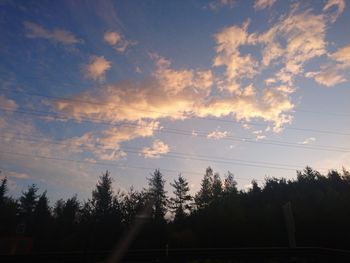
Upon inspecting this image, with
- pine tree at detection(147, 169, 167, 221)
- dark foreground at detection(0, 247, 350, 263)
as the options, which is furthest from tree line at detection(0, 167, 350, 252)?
dark foreground at detection(0, 247, 350, 263)

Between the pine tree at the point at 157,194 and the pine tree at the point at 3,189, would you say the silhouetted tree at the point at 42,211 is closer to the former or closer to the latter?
the pine tree at the point at 3,189

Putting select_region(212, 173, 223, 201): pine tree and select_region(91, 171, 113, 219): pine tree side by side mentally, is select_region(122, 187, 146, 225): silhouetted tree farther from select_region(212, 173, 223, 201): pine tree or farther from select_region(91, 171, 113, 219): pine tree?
select_region(212, 173, 223, 201): pine tree

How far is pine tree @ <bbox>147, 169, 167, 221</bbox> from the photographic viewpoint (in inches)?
2611

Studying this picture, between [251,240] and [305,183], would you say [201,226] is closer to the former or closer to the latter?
[251,240]

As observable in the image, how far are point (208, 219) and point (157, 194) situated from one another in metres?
25.0

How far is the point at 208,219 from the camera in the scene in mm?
50219

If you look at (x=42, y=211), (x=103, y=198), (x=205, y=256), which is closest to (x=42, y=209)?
(x=42, y=211)

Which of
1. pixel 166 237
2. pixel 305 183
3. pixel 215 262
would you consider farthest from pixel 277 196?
pixel 215 262

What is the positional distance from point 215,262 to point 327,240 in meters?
36.0

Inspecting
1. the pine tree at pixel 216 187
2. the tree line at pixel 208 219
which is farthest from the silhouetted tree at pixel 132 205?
the pine tree at pixel 216 187

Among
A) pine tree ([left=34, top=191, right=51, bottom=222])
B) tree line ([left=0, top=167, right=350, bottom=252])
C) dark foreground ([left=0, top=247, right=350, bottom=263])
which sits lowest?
Result: dark foreground ([left=0, top=247, right=350, bottom=263])

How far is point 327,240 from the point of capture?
1647 inches

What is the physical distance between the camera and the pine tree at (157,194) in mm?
66325

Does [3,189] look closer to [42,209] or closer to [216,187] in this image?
[42,209]
